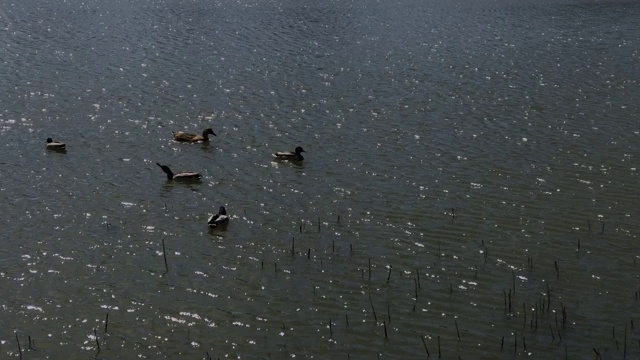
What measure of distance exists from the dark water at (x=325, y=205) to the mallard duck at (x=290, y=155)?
0.83 feet

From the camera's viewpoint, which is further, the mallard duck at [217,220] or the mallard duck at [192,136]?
the mallard duck at [192,136]

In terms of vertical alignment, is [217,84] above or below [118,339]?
above

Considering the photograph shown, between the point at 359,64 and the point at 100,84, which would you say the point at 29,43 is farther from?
the point at 359,64

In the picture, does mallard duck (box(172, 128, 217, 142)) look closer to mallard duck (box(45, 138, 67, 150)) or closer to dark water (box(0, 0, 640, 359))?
dark water (box(0, 0, 640, 359))

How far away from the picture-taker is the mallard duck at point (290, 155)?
22.4 metres

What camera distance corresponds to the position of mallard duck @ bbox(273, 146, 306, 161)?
22.4m

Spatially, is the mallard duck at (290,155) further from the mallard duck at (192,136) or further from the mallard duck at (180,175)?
the mallard duck at (192,136)

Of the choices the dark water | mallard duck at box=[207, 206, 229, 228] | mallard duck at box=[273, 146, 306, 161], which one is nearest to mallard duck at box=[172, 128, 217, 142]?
the dark water

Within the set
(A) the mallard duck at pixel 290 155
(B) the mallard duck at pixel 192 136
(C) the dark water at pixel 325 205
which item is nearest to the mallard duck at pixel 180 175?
(C) the dark water at pixel 325 205

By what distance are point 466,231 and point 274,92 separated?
599 inches

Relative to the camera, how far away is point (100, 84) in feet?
106

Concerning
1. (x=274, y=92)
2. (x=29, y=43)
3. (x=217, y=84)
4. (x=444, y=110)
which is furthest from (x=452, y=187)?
(x=29, y=43)

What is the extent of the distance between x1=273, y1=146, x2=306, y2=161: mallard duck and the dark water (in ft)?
0.83

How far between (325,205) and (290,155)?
3.75 meters
